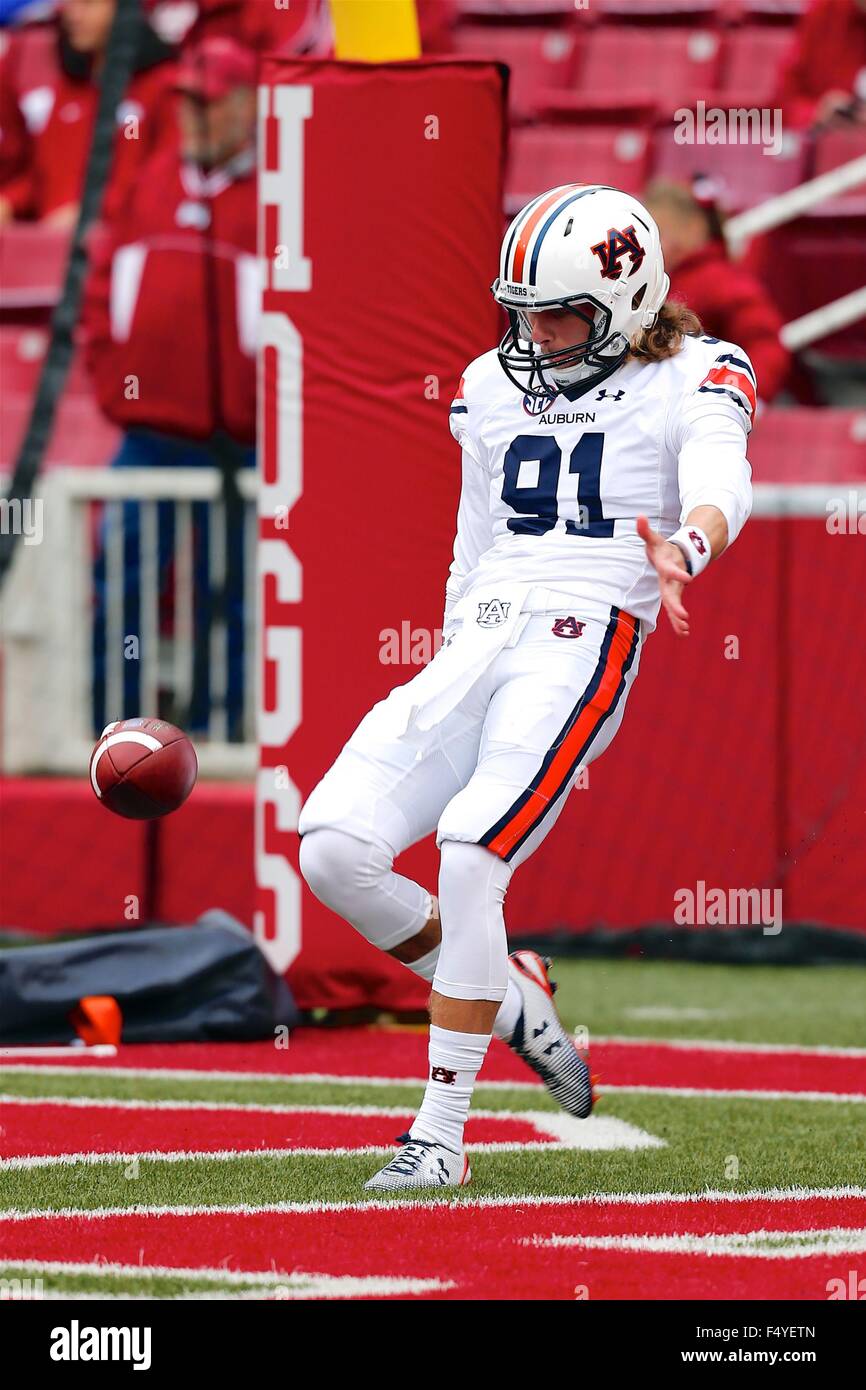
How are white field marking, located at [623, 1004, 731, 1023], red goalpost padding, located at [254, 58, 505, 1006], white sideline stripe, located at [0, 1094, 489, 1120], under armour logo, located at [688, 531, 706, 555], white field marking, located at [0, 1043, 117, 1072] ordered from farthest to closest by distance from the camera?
white field marking, located at [623, 1004, 731, 1023] → red goalpost padding, located at [254, 58, 505, 1006] → white field marking, located at [0, 1043, 117, 1072] → white sideline stripe, located at [0, 1094, 489, 1120] → under armour logo, located at [688, 531, 706, 555]

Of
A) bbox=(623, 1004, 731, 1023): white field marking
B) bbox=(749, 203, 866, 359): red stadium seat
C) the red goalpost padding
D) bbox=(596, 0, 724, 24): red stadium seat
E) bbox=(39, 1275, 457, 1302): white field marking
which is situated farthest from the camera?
bbox=(596, 0, 724, 24): red stadium seat

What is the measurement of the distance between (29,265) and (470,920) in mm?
7777

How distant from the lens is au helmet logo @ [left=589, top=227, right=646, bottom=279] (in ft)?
13.8

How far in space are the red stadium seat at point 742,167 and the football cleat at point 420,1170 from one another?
22.1 feet

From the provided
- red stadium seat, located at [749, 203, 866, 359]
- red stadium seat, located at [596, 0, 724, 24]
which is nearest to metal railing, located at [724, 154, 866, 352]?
red stadium seat, located at [749, 203, 866, 359]

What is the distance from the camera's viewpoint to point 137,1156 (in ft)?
14.2

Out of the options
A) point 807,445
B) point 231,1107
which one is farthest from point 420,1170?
point 807,445

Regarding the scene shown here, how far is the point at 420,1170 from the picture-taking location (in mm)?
3988

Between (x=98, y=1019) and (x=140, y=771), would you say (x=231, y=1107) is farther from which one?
(x=98, y=1019)

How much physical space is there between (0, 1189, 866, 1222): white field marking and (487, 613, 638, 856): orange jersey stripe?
59 cm

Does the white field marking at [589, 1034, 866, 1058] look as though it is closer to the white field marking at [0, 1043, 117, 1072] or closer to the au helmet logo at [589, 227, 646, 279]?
the white field marking at [0, 1043, 117, 1072]

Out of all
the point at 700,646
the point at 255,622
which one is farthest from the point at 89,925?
the point at 700,646

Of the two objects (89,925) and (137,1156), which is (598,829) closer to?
(89,925)

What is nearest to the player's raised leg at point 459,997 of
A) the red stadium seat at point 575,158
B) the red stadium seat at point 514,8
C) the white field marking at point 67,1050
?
the white field marking at point 67,1050
